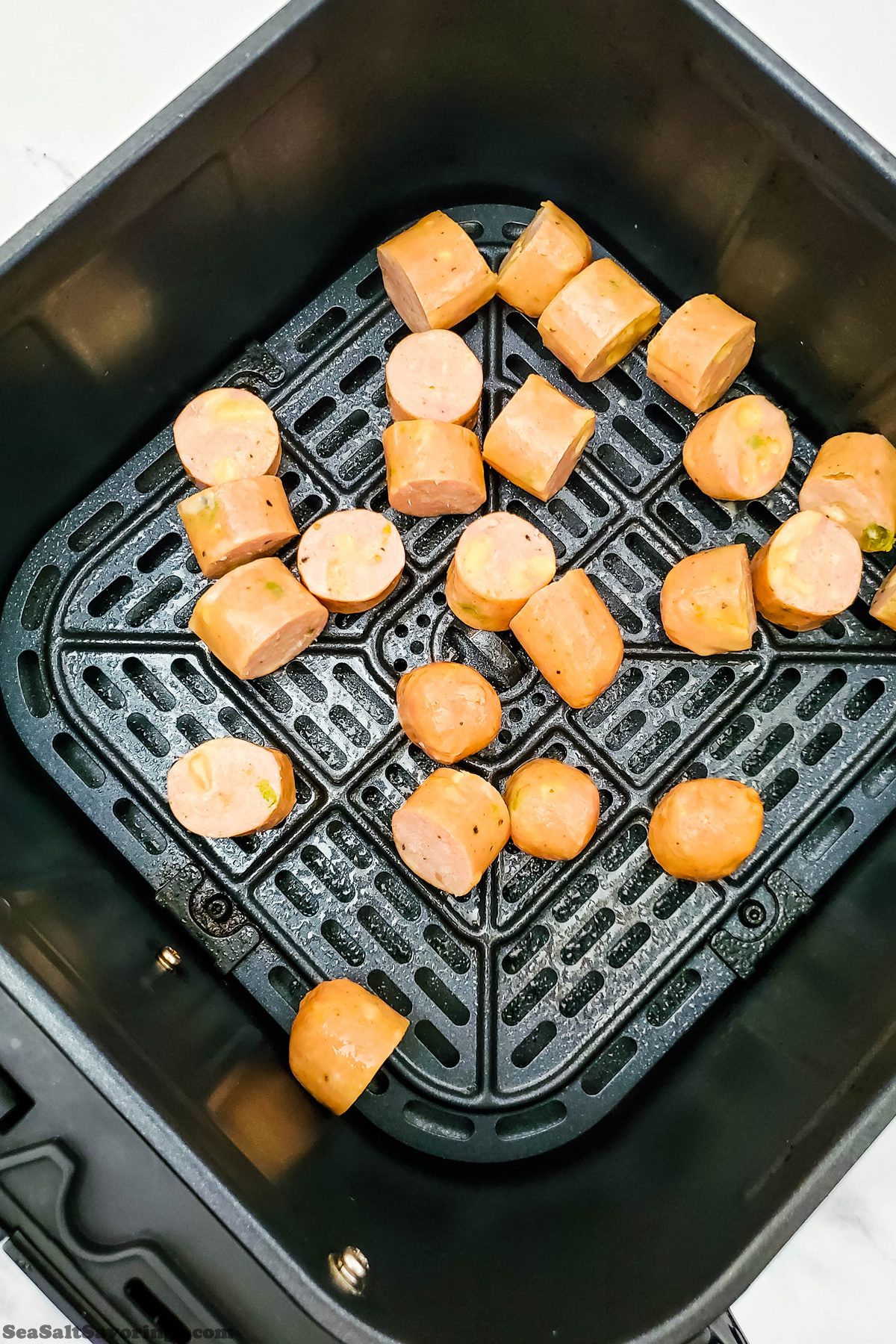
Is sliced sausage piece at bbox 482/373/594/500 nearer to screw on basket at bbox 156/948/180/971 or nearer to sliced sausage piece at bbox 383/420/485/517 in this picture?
sliced sausage piece at bbox 383/420/485/517

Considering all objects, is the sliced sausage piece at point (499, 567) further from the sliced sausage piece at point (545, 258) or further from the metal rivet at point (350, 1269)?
the metal rivet at point (350, 1269)

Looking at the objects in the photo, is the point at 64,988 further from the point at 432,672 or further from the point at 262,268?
the point at 262,268

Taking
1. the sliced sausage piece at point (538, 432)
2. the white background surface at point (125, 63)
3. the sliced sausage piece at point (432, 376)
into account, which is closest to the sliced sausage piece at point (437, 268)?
the sliced sausage piece at point (432, 376)

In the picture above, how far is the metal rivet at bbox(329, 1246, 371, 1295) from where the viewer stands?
0.85 metres

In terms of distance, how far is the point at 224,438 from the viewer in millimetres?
1191

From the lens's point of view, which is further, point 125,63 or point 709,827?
point 125,63

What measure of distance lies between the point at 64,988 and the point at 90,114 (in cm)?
106

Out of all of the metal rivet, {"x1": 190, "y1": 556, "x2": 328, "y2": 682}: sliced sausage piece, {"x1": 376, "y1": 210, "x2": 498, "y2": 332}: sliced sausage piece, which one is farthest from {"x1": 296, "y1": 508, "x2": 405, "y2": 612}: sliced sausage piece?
the metal rivet

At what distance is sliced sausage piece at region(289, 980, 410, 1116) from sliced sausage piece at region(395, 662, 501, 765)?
0.92 ft

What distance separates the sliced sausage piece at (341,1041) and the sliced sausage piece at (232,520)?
19.9 inches

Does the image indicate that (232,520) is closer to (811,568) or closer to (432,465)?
(432,465)

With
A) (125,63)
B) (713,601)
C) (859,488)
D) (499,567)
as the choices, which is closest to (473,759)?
(499,567)

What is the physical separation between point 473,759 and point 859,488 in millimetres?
557

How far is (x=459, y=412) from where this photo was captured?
1.21 metres
